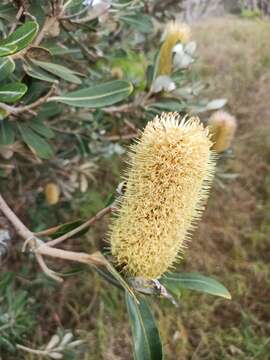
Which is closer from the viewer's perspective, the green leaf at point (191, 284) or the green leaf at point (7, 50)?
the green leaf at point (7, 50)

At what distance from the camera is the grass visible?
1.83 meters

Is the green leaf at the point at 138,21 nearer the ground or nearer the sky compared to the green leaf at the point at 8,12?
nearer the ground

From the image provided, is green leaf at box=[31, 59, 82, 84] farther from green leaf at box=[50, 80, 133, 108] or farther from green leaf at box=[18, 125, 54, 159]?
green leaf at box=[18, 125, 54, 159]

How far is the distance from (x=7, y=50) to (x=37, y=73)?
17 cm

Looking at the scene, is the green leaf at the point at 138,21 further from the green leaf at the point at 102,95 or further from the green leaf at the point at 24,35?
the green leaf at the point at 24,35

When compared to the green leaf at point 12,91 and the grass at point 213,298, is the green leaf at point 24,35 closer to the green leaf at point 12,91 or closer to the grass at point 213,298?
the green leaf at point 12,91

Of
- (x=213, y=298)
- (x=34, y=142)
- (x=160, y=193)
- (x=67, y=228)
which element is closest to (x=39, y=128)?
(x=34, y=142)

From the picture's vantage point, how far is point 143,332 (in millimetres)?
801

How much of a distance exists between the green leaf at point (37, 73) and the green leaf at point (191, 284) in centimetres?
38

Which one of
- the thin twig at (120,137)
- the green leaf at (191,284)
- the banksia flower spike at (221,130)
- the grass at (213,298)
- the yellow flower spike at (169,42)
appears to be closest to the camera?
the green leaf at (191,284)

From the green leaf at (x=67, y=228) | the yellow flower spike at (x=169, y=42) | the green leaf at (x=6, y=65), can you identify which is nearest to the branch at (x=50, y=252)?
the green leaf at (x=67, y=228)

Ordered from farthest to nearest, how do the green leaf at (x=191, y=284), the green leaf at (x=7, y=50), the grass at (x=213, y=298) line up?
1. the grass at (x=213, y=298)
2. the green leaf at (x=191, y=284)
3. the green leaf at (x=7, y=50)

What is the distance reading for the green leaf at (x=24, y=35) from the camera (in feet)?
2.52

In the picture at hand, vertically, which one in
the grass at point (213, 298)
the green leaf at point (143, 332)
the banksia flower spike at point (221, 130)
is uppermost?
the green leaf at point (143, 332)
